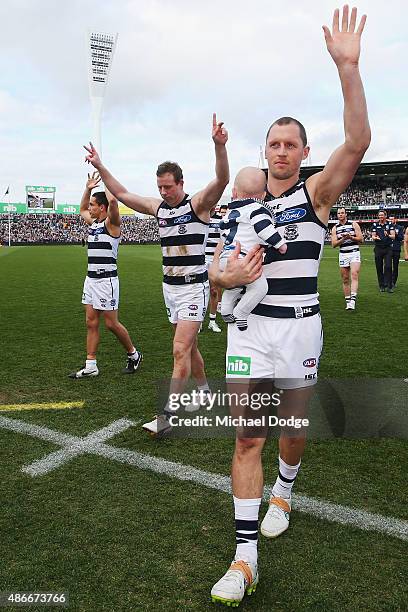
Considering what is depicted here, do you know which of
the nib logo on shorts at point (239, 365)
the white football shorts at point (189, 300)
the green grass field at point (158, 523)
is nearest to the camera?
the green grass field at point (158, 523)

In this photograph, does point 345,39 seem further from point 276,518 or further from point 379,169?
point 379,169

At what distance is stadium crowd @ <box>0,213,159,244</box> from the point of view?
8350 centimetres

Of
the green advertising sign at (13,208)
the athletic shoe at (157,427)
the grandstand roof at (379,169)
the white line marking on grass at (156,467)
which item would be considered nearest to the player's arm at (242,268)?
the white line marking on grass at (156,467)

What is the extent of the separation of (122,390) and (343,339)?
13.2ft

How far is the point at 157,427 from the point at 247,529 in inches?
72.4

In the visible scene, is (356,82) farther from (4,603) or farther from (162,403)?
(162,403)

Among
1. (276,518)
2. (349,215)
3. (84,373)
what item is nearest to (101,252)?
(84,373)

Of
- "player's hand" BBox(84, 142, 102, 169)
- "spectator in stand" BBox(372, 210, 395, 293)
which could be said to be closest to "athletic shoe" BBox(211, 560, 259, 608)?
"player's hand" BBox(84, 142, 102, 169)

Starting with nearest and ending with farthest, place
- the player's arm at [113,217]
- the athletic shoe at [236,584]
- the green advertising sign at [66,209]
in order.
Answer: the athletic shoe at [236,584] → the player's arm at [113,217] → the green advertising sign at [66,209]

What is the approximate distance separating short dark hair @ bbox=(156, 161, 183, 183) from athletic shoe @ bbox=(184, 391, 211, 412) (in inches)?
81.6

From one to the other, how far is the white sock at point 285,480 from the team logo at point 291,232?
139cm

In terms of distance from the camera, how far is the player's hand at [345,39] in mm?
2434

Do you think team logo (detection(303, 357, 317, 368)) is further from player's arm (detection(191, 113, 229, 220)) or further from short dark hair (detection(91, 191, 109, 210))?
short dark hair (detection(91, 191, 109, 210))

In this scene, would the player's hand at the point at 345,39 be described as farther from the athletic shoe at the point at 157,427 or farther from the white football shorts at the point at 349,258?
the white football shorts at the point at 349,258
